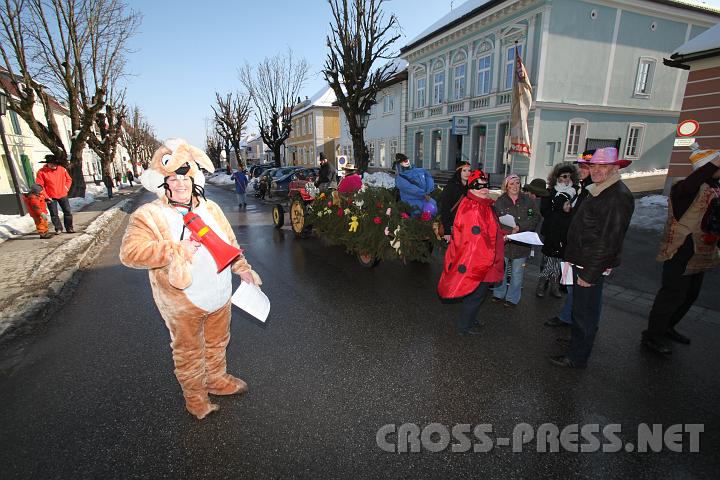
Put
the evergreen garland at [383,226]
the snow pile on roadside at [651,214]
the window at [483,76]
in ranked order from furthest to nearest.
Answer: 1. the window at [483,76]
2. the snow pile on roadside at [651,214]
3. the evergreen garland at [383,226]

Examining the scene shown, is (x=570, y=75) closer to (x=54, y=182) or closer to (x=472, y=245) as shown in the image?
(x=472, y=245)

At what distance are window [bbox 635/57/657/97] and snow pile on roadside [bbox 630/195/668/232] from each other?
38.2 ft

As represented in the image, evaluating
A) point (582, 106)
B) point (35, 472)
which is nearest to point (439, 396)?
point (35, 472)

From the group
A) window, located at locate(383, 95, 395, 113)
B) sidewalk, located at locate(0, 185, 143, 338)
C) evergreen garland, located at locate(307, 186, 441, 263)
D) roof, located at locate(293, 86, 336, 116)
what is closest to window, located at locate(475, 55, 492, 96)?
window, located at locate(383, 95, 395, 113)

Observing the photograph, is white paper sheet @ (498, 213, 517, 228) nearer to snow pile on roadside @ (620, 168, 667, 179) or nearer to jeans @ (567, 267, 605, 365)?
jeans @ (567, 267, 605, 365)

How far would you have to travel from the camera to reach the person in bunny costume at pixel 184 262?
2.16 meters

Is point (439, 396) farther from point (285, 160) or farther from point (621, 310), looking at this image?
point (285, 160)

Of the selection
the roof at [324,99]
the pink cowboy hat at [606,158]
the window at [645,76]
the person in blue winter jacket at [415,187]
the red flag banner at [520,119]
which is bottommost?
the person in blue winter jacket at [415,187]

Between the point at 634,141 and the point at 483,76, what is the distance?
28.7 ft

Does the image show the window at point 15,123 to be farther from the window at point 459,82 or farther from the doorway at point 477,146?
the doorway at point 477,146

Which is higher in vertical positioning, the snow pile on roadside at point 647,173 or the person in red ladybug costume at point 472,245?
the person in red ladybug costume at point 472,245

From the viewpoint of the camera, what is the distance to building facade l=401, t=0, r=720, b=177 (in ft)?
53.0

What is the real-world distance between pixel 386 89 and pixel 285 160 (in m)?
26.8

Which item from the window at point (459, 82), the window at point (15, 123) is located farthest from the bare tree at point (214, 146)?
the window at point (459, 82)
